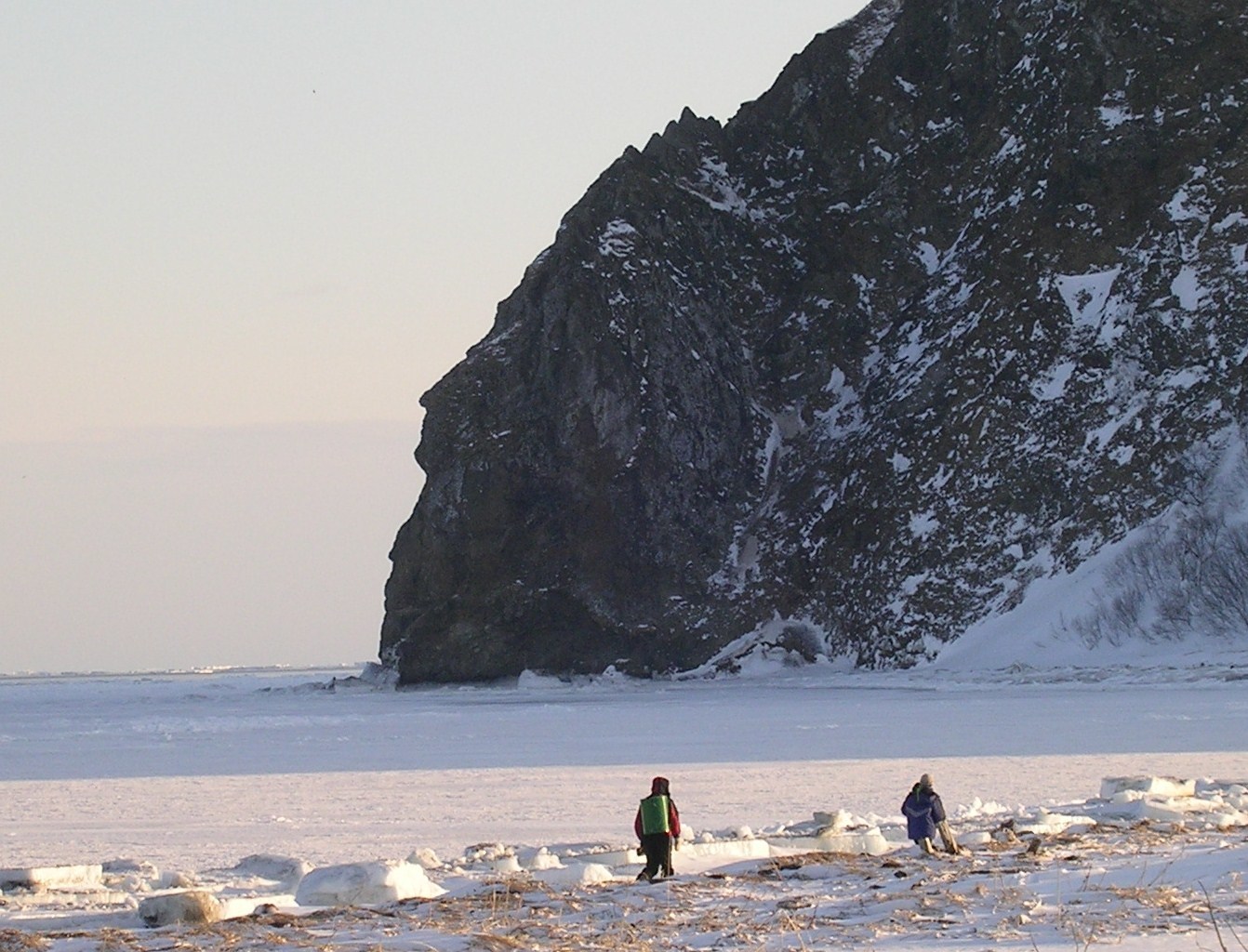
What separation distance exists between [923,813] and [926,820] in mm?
68

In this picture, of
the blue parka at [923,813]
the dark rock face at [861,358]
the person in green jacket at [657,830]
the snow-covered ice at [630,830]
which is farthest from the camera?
the dark rock face at [861,358]

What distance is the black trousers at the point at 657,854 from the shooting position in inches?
634

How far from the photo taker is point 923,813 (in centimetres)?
1680

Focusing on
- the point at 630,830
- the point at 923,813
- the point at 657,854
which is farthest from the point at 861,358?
the point at 657,854

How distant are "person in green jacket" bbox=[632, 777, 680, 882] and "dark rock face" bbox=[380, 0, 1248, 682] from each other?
62.1 meters

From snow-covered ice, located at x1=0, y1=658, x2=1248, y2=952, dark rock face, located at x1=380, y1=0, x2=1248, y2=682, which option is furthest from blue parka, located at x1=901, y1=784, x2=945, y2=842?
dark rock face, located at x1=380, y1=0, x2=1248, y2=682

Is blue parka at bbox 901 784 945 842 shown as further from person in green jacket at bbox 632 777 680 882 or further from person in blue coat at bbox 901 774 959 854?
person in green jacket at bbox 632 777 680 882

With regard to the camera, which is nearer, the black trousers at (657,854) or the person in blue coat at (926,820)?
the black trousers at (657,854)

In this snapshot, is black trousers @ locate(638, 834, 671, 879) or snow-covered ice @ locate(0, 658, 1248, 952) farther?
black trousers @ locate(638, 834, 671, 879)

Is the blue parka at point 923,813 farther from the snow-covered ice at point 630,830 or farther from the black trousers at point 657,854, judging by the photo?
the black trousers at point 657,854

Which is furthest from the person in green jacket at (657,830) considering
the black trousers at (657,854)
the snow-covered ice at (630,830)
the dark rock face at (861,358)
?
the dark rock face at (861,358)

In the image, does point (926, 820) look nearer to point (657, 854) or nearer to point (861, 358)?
point (657, 854)

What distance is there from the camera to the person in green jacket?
16078mm

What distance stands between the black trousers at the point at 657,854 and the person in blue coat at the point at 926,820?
2536mm
